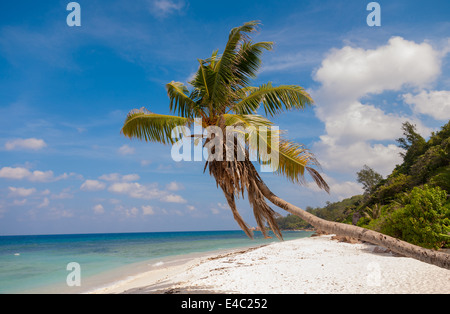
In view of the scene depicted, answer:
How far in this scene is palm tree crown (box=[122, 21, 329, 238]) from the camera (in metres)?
6.42

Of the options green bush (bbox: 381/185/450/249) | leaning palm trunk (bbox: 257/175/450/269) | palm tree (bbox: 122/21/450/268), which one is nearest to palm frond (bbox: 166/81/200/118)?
palm tree (bbox: 122/21/450/268)

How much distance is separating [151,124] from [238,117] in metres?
2.41

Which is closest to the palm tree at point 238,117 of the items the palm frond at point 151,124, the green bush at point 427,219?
the palm frond at point 151,124

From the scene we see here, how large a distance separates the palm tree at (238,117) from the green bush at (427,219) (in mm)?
6819

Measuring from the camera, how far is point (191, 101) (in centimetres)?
769

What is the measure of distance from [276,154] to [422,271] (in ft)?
19.4

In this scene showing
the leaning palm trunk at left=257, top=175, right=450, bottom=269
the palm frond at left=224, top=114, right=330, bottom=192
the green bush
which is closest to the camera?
the leaning palm trunk at left=257, top=175, right=450, bottom=269

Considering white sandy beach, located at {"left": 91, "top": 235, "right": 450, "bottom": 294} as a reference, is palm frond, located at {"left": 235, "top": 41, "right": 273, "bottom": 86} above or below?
above

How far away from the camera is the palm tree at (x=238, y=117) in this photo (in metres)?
6.37

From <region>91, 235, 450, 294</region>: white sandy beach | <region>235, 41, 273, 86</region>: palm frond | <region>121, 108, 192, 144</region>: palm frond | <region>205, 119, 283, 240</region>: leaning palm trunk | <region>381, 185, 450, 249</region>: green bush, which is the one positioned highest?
<region>235, 41, 273, 86</region>: palm frond

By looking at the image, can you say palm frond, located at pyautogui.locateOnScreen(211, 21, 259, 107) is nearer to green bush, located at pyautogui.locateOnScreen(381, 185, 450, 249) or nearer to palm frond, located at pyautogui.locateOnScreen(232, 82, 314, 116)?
palm frond, located at pyautogui.locateOnScreen(232, 82, 314, 116)

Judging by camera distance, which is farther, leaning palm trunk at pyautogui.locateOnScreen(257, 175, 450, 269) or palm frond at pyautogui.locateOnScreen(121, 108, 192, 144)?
palm frond at pyautogui.locateOnScreen(121, 108, 192, 144)

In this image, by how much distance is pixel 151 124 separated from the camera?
24.7 ft
